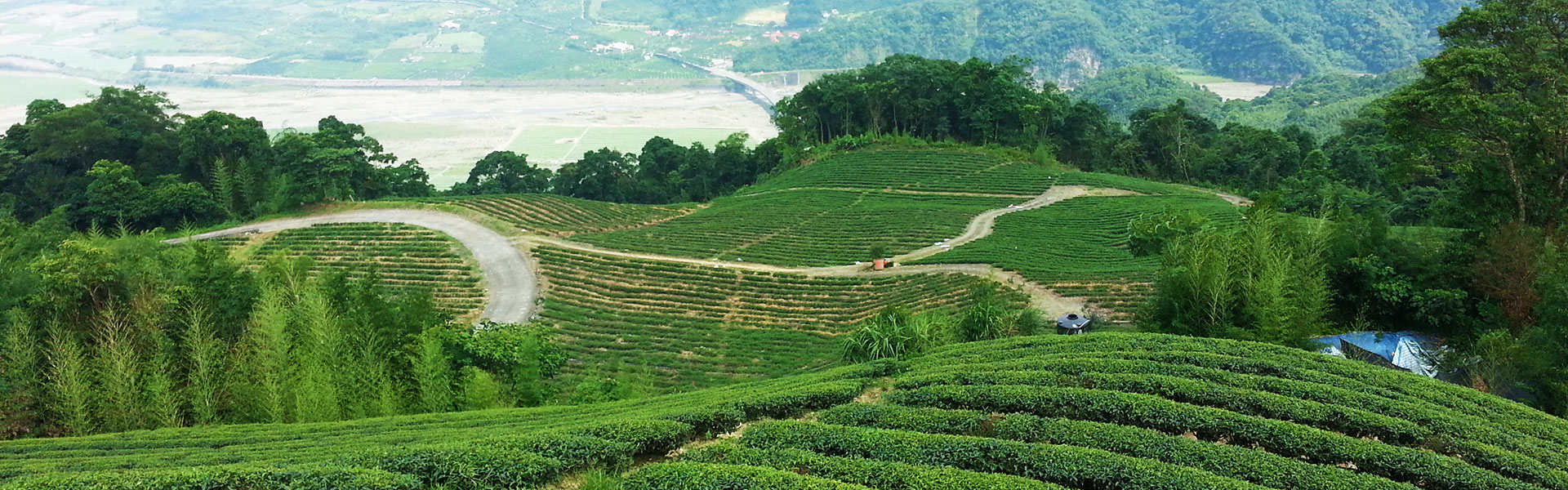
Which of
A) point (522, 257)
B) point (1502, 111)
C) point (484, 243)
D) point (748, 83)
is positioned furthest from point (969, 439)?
point (748, 83)

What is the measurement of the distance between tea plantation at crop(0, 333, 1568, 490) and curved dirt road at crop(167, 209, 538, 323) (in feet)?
54.3

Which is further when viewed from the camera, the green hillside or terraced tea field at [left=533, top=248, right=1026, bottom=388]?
the green hillside

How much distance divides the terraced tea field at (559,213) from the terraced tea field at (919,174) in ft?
39.0

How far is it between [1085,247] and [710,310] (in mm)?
18406

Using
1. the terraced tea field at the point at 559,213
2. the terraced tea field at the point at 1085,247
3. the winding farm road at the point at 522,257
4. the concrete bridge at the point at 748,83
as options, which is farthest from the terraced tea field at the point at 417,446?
the concrete bridge at the point at 748,83

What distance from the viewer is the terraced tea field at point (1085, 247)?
110ft

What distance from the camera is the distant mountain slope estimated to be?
135m

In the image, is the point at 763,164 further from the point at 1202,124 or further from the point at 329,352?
the point at 329,352

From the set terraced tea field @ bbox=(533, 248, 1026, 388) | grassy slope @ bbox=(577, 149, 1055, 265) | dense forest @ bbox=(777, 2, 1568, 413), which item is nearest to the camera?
dense forest @ bbox=(777, 2, 1568, 413)

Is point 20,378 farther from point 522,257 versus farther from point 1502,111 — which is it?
point 1502,111

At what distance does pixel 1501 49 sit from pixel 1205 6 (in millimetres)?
149914

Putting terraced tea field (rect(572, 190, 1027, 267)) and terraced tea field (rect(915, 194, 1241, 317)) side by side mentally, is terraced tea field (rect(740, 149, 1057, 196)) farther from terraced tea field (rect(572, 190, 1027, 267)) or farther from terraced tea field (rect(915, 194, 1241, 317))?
terraced tea field (rect(915, 194, 1241, 317))

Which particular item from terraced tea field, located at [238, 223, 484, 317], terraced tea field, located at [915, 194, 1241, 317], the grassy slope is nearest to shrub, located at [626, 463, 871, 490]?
terraced tea field, located at [915, 194, 1241, 317]

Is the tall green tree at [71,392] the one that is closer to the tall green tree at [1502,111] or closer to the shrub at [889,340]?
the shrub at [889,340]
